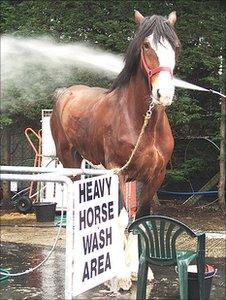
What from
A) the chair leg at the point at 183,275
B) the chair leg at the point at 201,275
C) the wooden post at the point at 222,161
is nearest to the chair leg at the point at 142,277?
the chair leg at the point at 183,275

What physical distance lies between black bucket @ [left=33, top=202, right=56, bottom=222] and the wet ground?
233 centimetres

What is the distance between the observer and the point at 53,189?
10422mm

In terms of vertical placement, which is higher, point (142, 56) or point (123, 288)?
point (142, 56)

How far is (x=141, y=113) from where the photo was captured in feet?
16.7

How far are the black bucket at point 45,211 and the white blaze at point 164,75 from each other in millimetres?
5406

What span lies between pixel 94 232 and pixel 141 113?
1.40 meters

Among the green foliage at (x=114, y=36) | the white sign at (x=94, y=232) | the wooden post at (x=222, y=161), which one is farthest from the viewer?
the wooden post at (x=222, y=161)

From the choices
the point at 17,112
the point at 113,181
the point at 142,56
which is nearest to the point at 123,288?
the point at 113,181

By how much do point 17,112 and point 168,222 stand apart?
691 centimetres

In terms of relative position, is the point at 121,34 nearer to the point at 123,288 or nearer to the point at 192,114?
the point at 192,114

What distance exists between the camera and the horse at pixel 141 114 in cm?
461

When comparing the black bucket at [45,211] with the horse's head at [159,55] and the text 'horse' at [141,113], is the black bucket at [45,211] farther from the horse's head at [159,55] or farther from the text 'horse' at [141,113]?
the horse's head at [159,55]

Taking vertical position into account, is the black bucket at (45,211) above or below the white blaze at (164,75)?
below

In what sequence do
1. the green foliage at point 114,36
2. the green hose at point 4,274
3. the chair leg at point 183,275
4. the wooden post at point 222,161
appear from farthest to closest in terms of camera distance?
the wooden post at point 222,161, the green foliage at point 114,36, the green hose at point 4,274, the chair leg at point 183,275
